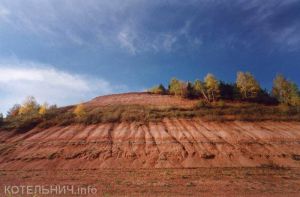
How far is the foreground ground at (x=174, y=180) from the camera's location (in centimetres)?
1805

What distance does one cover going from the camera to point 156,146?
104ft

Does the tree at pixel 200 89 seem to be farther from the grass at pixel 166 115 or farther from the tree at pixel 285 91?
the tree at pixel 285 91

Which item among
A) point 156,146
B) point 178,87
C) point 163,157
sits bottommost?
point 163,157

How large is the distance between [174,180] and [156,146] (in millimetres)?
9987

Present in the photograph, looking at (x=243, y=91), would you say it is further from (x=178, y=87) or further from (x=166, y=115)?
(x=166, y=115)

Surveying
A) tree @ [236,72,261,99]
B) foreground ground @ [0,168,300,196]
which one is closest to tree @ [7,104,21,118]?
foreground ground @ [0,168,300,196]

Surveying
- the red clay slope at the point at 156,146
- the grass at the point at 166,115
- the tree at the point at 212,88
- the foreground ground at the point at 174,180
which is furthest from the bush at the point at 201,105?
the foreground ground at the point at 174,180

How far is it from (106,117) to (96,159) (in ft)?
44.5

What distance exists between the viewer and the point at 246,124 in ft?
125

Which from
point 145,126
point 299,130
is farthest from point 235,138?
point 145,126

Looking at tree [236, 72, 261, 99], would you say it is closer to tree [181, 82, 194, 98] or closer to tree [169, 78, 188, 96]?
tree [181, 82, 194, 98]

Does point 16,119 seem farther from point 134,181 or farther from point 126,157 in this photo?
point 134,181

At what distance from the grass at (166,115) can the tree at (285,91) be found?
11.9ft

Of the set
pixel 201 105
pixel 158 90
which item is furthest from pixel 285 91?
pixel 158 90
